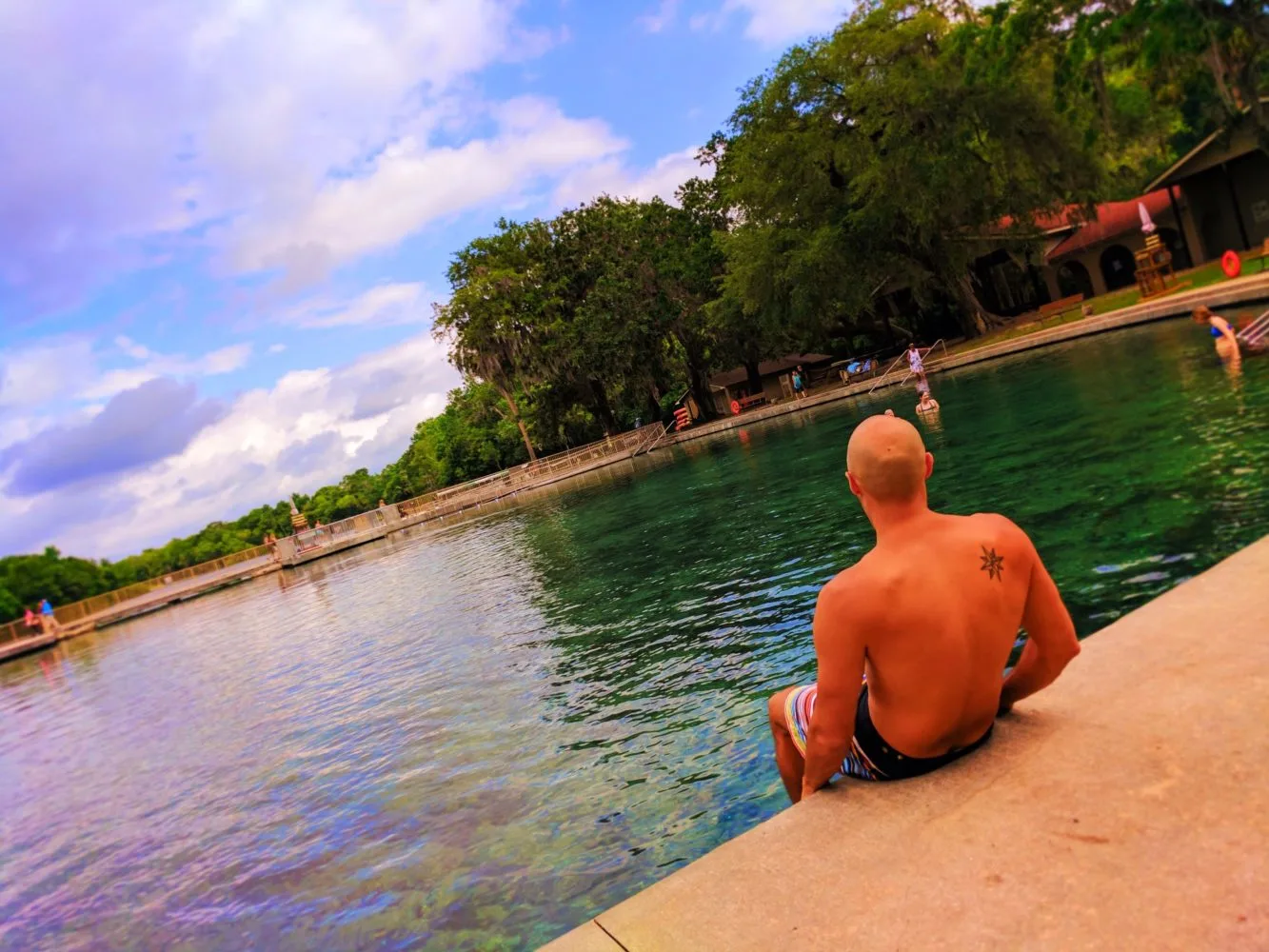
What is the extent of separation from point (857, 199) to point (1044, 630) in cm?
3823

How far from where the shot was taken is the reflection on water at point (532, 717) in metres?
5.56

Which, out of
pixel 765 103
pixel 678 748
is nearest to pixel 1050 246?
pixel 765 103

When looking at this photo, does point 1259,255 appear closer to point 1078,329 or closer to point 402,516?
point 1078,329

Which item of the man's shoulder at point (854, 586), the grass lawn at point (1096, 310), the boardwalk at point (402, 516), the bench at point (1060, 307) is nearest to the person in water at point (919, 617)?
the man's shoulder at point (854, 586)

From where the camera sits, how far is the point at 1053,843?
2350 millimetres

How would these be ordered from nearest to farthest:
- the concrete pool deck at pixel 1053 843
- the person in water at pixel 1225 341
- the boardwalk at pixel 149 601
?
the concrete pool deck at pixel 1053 843 < the person in water at pixel 1225 341 < the boardwalk at pixel 149 601

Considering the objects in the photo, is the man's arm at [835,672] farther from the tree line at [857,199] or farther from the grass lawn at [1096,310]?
the grass lawn at [1096,310]

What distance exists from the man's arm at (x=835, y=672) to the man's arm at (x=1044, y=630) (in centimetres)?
65

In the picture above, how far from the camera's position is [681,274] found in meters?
51.9

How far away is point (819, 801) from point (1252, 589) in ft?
7.12

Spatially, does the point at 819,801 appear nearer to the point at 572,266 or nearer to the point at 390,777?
the point at 390,777

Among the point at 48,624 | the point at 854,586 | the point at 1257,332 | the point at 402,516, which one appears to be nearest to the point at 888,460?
the point at 854,586

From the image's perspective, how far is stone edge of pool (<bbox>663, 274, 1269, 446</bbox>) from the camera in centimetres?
2061

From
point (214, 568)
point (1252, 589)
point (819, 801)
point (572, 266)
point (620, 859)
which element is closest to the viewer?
point (819, 801)
